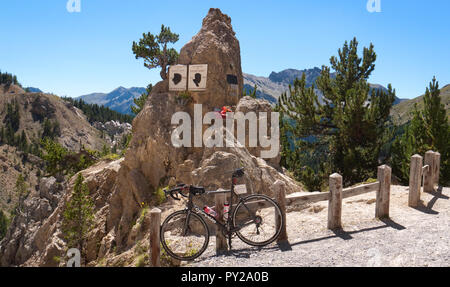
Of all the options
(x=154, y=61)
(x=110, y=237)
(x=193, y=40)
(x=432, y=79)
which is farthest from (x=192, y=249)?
(x=154, y=61)

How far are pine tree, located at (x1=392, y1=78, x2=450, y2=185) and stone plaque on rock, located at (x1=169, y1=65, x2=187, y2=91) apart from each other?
Result: 11.7 meters

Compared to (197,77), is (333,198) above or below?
below

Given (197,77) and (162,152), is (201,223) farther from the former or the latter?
(197,77)

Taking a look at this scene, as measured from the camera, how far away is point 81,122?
528 ft

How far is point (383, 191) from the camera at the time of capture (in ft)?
27.8

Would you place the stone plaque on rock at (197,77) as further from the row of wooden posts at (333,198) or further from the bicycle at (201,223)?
the bicycle at (201,223)

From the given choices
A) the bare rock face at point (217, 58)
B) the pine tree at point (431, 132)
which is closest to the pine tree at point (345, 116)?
the pine tree at point (431, 132)

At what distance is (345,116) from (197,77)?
982 cm

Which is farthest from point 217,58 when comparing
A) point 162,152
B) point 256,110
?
point 162,152

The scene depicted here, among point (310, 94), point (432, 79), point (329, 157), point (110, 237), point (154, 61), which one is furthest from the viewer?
point (154, 61)

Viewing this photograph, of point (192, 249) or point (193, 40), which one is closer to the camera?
point (192, 249)
